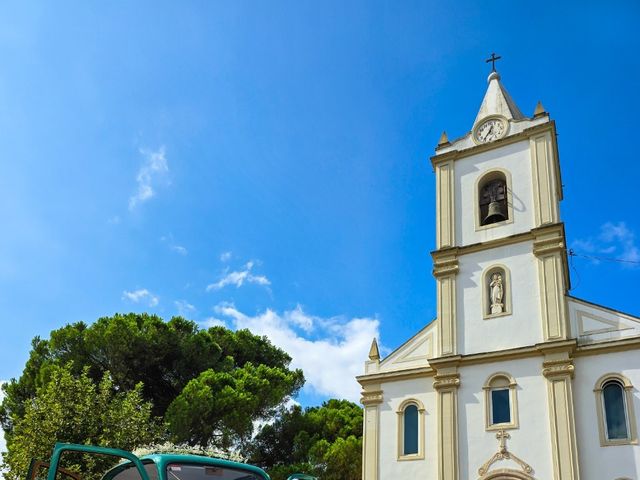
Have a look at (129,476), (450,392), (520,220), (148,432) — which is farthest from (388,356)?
(129,476)

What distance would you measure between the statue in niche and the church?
0.05 meters

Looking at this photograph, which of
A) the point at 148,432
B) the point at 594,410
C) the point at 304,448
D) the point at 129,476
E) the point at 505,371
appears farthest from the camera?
the point at 304,448

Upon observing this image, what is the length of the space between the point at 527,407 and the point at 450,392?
2.29 metres

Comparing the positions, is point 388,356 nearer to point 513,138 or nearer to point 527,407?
point 527,407

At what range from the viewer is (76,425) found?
728 inches

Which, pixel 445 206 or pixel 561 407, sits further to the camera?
pixel 445 206

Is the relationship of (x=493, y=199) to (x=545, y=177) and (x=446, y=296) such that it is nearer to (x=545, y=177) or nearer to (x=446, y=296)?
(x=545, y=177)

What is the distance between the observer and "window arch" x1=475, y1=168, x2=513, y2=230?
21172 millimetres

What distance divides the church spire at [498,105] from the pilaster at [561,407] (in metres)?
8.65

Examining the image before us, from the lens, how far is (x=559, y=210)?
814 inches

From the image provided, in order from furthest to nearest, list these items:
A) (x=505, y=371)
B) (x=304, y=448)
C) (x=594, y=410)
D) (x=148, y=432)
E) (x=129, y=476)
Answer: (x=304, y=448) → (x=148, y=432) → (x=505, y=371) → (x=594, y=410) → (x=129, y=476)

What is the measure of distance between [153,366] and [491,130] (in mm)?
17505

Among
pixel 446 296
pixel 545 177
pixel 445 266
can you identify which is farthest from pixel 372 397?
pixel 545 177

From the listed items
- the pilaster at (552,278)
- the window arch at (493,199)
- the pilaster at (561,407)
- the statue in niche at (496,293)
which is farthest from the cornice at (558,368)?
the window arch at (493,199)
